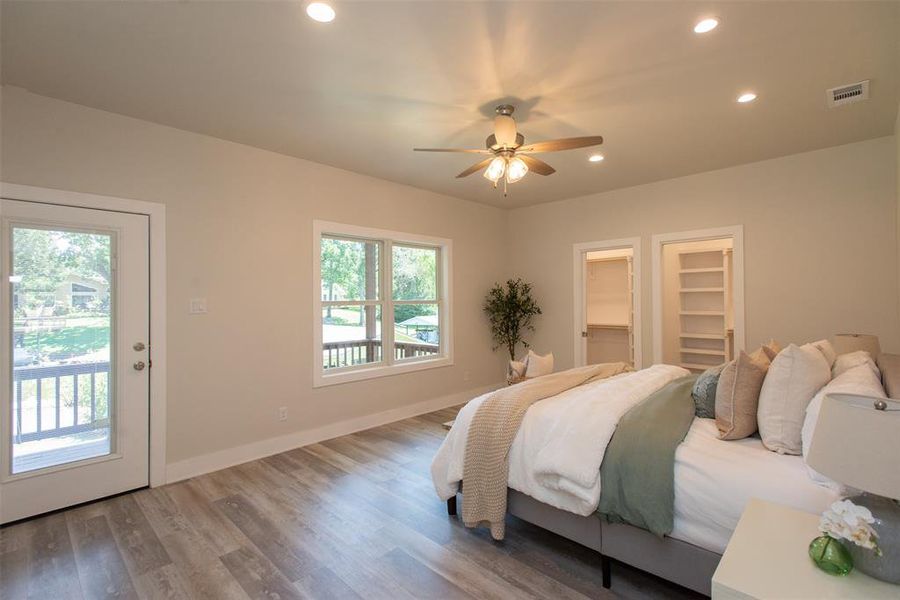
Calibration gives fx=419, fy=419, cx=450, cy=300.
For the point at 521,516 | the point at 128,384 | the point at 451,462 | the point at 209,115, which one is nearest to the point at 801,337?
the point at 521,516

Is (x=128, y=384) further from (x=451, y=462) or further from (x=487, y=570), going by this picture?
(x=487, y=570)

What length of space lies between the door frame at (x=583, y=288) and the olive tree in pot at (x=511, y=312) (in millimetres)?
611

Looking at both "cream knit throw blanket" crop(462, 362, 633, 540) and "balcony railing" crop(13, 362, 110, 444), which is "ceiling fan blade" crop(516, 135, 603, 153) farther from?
"balcony railing" crop(13, 362, 110, 444)

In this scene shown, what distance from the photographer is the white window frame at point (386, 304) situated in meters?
4.20

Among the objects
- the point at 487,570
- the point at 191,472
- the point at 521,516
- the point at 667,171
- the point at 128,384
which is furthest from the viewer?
the point at 667,171

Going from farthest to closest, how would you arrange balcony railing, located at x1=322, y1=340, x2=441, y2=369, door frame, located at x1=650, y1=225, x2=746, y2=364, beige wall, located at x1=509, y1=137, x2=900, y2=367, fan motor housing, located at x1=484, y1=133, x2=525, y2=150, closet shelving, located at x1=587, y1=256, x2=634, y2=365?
1. closet shelving, located at x1=587, y1=256, x2=634, y2=365
2. balcony railing, located at x1=322, y1=340, x2=441, y2=369
3. door frame, located at x1=650, y1=225, x2=746, y2=364
4. beige wall, located at x1=509, y1=137, x2=900, y2=367
5. fan motor housing, located at x1=484, y1=133, x2=525, y2=150

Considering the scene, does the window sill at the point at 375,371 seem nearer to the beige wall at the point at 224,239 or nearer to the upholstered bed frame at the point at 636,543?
the beige wall at the point at 224,239

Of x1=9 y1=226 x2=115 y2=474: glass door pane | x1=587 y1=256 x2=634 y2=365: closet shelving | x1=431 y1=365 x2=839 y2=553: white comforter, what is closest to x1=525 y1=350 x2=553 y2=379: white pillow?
x1=431 y1=365 x2=839 y2=553: white comforter

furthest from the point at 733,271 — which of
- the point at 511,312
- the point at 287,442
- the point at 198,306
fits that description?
the point at 198,306

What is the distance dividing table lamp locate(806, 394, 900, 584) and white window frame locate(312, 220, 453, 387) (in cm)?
385

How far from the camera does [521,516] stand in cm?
237

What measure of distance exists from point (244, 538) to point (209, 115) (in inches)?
113

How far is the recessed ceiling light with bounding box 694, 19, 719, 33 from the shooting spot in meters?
2.08

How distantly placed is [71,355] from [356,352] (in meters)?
2.43
